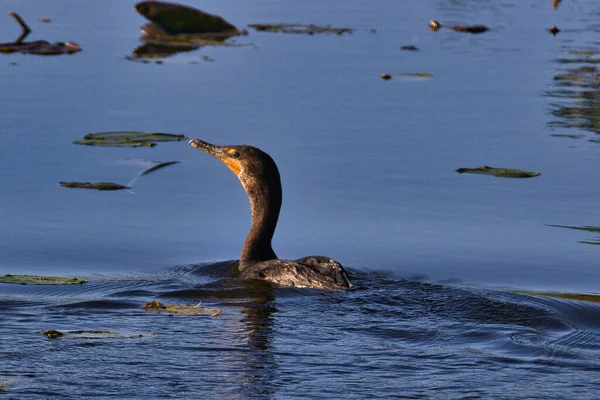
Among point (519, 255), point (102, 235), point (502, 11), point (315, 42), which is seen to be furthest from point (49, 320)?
point (502, 11)

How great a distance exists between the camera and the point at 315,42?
18359 millimetres

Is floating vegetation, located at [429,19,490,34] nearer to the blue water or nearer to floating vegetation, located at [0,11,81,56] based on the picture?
the blue water

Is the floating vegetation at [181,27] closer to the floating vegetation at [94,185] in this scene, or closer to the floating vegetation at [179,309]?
the floating vegetation at [94,185]

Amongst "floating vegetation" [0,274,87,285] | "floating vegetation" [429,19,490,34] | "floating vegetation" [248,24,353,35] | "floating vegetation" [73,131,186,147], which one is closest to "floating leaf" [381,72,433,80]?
"floating vegetation" [248,24,353,35]

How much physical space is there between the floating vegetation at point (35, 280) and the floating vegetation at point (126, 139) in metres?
3.11

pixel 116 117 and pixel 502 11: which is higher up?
pixel 502 11

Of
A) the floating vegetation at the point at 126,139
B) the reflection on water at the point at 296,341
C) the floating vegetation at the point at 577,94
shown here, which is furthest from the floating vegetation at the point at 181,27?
the reflection on water at the point at 296,341

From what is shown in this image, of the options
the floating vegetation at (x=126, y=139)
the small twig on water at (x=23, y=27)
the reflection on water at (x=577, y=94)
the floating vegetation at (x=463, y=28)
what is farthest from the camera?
the floating vegetation at (x=463, y=28)

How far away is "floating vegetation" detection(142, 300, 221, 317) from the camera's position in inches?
338

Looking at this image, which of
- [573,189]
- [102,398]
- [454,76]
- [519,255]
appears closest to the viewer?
[102,398]

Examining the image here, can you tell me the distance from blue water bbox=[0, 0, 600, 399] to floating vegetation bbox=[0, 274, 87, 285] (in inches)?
2.5

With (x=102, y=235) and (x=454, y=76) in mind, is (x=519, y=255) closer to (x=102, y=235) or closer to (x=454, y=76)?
(x=102, y=235)

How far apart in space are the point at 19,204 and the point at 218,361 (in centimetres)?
417

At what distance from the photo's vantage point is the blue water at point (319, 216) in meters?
7.37
